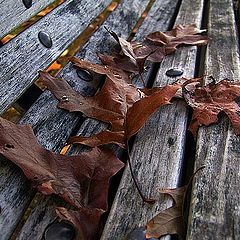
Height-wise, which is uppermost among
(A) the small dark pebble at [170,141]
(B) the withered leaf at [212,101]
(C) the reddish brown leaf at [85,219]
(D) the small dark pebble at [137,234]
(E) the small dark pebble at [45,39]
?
(E) the small dark pebble at [45,39]

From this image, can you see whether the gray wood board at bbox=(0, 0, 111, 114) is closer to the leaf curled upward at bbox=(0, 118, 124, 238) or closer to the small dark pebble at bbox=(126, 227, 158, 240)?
the leaf curled upward at bbox=(0, 118, 124, 238)

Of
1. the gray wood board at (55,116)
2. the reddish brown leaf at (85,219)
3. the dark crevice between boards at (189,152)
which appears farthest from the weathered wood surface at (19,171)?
the dark crevice between boards at (189,152)

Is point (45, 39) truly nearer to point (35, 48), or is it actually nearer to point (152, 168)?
point (35, 48)

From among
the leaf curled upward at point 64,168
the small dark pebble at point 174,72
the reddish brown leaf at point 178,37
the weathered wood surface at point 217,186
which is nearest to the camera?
the weathered wood surface at point 217,186

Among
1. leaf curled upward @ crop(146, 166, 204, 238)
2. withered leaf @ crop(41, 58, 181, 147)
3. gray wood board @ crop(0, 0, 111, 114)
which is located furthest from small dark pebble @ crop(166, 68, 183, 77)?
leaf curled upward @ crop(146, 166, 204, 238)

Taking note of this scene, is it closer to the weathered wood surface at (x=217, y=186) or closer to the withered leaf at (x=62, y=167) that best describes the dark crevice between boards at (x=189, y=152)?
the weathered wood surface at (x=217, y=186)

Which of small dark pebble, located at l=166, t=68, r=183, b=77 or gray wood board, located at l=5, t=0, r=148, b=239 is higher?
gray wood board, located at l=5, t=0, r=148, b=239
